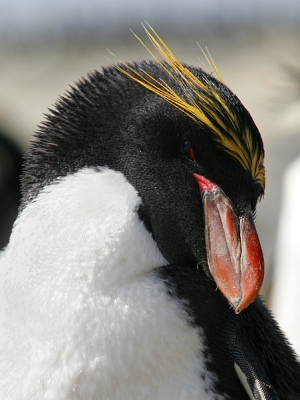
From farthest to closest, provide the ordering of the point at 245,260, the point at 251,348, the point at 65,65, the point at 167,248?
the point at 65,65 → the point at 251,348 → the point at 167,248 → the point at 245,260

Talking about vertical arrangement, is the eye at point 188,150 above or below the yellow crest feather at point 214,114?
below

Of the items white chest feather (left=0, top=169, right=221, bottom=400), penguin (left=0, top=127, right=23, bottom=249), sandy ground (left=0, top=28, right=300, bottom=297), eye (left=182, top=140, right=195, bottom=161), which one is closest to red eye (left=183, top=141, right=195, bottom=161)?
eye (left=182, top=140, right=195, bottom=161)

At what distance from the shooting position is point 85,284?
57.5 inches

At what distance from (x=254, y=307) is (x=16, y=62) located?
372 inches

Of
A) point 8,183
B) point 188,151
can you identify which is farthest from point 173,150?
point 8,183

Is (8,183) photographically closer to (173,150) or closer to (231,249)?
(173,150)

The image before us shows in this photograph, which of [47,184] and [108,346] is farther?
[47,184]

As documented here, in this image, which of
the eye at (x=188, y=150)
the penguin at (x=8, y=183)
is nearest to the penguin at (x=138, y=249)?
the eye at (x=188, y=150)

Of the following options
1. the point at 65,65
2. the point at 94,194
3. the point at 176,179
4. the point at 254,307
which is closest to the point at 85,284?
the point at 94,194

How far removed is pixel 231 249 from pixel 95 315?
35cm

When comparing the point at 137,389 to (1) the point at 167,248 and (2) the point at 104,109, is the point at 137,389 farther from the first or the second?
(2) the point at 104,109

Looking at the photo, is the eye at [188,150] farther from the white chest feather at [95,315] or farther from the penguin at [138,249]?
the white chest feather at [95,315]

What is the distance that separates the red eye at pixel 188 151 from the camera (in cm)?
153

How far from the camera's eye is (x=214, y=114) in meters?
1.52
